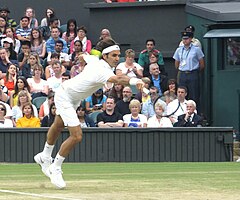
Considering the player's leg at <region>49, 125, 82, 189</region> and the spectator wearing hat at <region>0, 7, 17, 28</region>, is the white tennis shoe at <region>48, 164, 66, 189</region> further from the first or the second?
the spectator wearing hat at <region>0, 7, 17, 28</region>

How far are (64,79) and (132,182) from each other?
332 inches

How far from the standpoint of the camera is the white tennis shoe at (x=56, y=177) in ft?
37.6

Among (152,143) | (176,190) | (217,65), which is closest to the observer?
(176,190)

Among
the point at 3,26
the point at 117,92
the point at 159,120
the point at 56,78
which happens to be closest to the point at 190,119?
the point at 159,120

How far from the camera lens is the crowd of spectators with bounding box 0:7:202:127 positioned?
19.3 metres

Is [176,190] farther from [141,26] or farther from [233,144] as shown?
[141,26]

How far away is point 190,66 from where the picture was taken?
2155 cm

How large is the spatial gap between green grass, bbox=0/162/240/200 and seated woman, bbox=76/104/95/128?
3.14m

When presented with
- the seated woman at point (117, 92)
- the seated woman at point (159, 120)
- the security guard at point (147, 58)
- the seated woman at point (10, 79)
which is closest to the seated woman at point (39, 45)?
the seated woman at point (10, 79)

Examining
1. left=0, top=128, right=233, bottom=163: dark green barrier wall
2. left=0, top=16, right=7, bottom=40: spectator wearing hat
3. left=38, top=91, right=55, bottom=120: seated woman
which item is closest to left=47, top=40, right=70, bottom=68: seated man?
left=0, top=16, right=7, bottom=40: spectator wearing hat

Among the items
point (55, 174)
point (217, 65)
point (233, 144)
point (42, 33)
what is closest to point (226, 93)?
point (217, 65)

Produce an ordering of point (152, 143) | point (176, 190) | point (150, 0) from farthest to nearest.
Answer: point (150, 0) → point (152, 143) → point (176, 190)

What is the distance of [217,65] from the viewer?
73.0ft

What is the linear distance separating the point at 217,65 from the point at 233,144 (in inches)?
134
